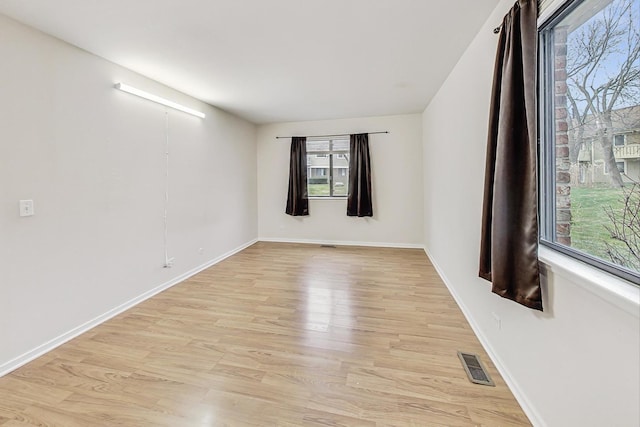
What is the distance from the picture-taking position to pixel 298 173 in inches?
227

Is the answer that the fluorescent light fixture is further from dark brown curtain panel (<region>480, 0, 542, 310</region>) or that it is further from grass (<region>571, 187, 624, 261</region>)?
grass (<region>571, 187, 624, 261</region>)

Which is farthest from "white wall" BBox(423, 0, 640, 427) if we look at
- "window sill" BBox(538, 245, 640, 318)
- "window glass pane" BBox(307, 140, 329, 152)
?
"window glass pane" BBox(307, 140, 329, 152)

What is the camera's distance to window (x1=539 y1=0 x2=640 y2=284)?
1064mm

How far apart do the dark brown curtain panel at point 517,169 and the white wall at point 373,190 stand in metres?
3.70

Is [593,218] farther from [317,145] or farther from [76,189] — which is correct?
[317,145]

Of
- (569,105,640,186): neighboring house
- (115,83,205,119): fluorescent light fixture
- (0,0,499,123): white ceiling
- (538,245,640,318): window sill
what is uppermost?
(0,0,499,123): white ceiling

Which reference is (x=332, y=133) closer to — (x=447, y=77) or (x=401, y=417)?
(x=447, y=77)

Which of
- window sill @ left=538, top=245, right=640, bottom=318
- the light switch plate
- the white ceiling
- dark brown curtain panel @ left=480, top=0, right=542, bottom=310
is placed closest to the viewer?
window sill @ left=538, top=245, right=640, bottom=318

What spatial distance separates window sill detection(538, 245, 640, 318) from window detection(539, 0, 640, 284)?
36 mm

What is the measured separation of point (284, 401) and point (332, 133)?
4798 mm

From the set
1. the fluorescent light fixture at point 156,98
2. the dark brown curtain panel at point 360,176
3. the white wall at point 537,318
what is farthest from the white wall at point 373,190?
the fluorescent light fixture at point 156,98

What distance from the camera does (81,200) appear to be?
8.13ft

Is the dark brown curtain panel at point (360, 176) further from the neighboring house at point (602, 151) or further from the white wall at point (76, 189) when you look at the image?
the neighboring house at point (602, 151)

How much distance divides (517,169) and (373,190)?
4.02 meters
